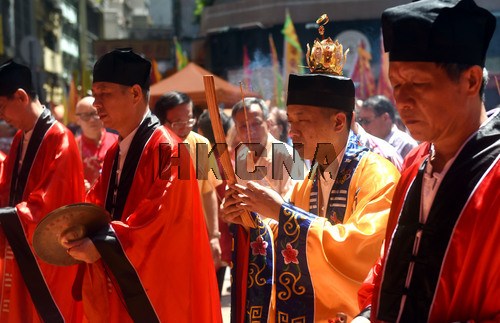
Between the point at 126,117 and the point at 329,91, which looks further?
the point at 126,117

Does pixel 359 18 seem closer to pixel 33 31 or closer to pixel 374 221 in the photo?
pixel 33 31

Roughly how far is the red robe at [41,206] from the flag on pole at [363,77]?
9.02 meters

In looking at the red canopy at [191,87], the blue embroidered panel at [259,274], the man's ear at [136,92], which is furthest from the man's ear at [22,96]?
the red canopy at [191,87]

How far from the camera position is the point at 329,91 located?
12.7 ft

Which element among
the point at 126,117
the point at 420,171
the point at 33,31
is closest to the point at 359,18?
the point at 33,31

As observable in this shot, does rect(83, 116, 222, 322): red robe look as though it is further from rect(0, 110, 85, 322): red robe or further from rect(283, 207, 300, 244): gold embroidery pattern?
rect(283, 207, 300, 244): gold embroidery pattern

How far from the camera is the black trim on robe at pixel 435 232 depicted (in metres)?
2.37

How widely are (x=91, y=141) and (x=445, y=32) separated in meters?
6.36

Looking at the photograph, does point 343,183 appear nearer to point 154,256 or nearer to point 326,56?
point 326,56

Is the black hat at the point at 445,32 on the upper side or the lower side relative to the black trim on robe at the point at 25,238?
upper

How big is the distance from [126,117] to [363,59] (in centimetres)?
1159

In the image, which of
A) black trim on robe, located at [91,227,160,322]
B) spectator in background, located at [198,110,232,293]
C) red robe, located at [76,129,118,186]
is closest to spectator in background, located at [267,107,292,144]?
spectator in background, located at [198,110,232,293]

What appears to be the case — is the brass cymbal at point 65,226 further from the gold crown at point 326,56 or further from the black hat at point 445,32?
the black hat at point 445,32

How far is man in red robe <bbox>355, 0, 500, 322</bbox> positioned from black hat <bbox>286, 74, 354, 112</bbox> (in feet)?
4.40
